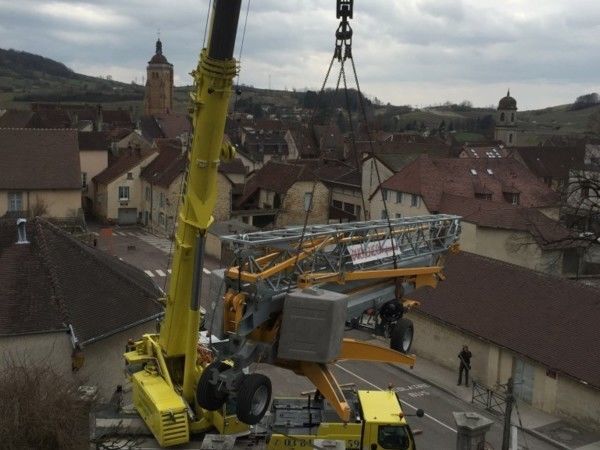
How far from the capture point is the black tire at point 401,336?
1580cm

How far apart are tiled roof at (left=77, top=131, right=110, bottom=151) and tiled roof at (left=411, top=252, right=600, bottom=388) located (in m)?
41.9

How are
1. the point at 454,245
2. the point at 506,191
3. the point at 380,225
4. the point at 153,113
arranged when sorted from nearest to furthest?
1. the point at 380,225
2. the point at 454,245
3. the point at 506,191
4. the point at 153,113

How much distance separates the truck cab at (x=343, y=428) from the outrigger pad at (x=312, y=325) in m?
3.37

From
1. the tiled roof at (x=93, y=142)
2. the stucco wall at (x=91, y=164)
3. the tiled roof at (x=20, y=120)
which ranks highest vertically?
the tiled roof at (x=20, y=120)

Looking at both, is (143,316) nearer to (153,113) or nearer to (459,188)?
(459,188)

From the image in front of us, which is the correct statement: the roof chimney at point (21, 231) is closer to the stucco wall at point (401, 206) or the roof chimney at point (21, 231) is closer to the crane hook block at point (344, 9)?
the crane hook block at point (344, 9)

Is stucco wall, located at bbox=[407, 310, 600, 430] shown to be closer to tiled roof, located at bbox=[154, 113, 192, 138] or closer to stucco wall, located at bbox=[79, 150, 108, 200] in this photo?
stucco wall, located at bbox=[79, 150, 108, 200]

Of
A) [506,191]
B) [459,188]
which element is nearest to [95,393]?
[459,188]

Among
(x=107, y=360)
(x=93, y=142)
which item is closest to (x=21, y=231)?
(x=107, y=360)

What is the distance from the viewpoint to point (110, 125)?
98375 mm

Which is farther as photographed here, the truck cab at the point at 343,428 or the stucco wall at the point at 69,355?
the stucco wall at the point at 69,355

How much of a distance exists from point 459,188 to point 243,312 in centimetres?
4001

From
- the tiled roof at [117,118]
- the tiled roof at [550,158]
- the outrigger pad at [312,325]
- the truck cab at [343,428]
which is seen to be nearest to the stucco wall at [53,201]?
the truck cab at [343,428]

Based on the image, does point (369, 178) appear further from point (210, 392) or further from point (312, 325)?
point (210, 392)
